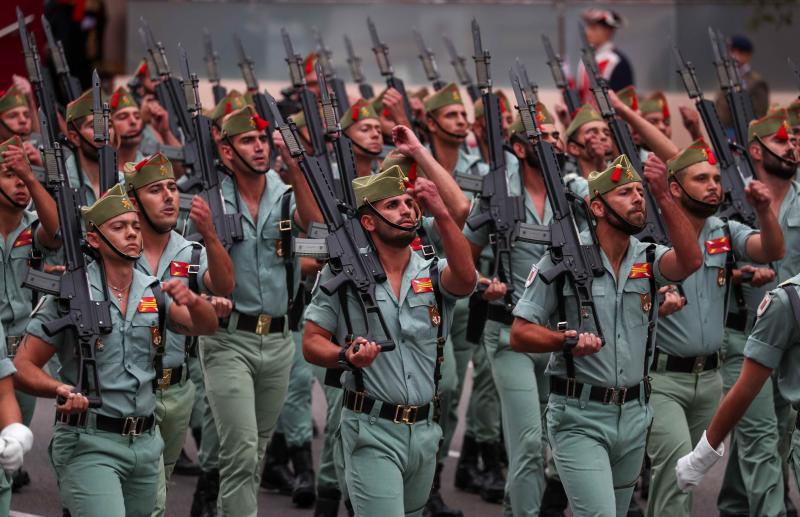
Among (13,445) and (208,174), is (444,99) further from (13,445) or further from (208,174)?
(13,445)

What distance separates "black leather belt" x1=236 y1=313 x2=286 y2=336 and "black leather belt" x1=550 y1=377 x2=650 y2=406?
6.35 ft

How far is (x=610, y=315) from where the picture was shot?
7.72 meters

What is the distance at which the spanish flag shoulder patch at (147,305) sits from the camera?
7.45 meters

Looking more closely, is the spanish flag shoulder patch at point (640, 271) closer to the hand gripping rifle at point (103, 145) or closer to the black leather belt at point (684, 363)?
the black leather belt at point (684, 363)

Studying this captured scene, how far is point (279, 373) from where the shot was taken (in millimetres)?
9055

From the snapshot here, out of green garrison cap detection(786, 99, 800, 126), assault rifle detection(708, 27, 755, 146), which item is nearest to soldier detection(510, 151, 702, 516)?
green garrison cap detection(786, 99, 800, 126)

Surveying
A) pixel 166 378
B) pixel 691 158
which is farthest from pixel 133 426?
pixel 691 158

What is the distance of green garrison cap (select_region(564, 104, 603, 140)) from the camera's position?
10625 mm

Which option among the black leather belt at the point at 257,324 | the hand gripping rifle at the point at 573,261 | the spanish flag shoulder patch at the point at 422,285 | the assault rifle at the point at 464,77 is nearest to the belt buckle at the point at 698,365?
the hand gripping rifle at the point at 573,261

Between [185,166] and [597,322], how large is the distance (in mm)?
4010

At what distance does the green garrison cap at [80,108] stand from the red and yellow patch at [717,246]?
13.3ft

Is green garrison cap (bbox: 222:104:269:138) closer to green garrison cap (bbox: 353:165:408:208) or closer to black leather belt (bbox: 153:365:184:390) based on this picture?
black leather belt (bbox: 153:365:184:390)

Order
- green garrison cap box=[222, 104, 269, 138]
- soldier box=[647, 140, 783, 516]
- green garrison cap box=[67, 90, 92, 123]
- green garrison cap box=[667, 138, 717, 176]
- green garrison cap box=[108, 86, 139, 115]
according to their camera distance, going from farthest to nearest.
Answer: green garrison cap box=[108, 86, 139, 115], green garrison cap box=[67, 90, 92, 123], green garrison cap box=[222, 104, 269, 138], green garrison cap box=[667, 138, 717, 176], soldier box=[647, 140, 783, 516]

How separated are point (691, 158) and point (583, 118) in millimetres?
1986
